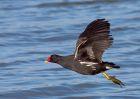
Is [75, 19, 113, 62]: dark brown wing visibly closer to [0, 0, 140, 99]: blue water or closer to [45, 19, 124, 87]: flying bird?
[45, 19, 124, 87]: flying bird

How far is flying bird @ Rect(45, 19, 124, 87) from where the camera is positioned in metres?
10.1

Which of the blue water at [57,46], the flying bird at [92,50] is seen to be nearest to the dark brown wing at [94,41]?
the flying bird at [92,50]

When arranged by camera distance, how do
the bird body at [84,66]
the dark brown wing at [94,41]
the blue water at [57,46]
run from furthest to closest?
the blue water at [57,46] < the bird body at [84,66] < the dark brown wing at [94,41]

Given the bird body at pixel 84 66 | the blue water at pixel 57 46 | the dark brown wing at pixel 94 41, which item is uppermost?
the dark brown wing at pixel 94 41

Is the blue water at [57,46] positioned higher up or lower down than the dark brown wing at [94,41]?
lower down

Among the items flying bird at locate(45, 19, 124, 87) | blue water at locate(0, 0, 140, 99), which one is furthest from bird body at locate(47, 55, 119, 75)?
blue water at locate(0, 0, 140, 99)

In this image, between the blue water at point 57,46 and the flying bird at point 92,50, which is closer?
the flying bird at point 92,50

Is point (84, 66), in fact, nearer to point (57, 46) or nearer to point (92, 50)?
point (92, 50)

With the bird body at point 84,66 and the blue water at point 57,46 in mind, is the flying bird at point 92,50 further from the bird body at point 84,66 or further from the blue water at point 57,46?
the blue water at point 57,46

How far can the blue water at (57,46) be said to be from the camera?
44.3 feet

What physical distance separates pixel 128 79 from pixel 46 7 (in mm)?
7621

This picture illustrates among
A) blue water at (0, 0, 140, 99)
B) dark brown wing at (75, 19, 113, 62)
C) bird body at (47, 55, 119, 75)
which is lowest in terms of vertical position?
blue water at (0, 0, 140, 99)

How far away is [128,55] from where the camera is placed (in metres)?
15.9

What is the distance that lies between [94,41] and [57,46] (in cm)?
664
